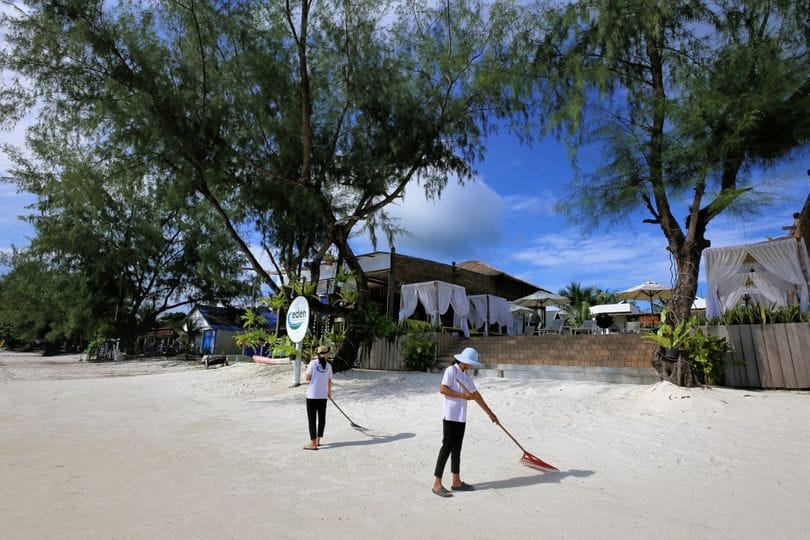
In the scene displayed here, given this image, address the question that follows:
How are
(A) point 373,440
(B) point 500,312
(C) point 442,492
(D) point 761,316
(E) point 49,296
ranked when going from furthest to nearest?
(E) point 49,296 < (B) point 500,312 < (D) point 761,316 < (A) point 373,440 < (C) point 442,492

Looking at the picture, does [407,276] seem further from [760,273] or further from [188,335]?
[188,335]

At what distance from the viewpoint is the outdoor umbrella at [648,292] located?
17.1 metres

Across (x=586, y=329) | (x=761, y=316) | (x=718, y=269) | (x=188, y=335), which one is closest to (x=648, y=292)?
(x=586, y=329)

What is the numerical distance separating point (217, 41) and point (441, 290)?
9408 mm

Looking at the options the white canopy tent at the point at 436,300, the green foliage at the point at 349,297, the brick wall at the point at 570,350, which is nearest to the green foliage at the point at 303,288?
the green foliage at the point at 349,297

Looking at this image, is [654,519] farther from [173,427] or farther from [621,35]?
[621,35]

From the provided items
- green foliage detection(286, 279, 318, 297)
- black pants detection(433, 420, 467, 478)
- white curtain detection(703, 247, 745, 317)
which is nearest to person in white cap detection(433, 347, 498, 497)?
black pants detection(433, 420, 467, 478)

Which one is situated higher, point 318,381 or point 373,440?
point 318,381

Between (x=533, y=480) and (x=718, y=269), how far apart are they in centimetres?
831

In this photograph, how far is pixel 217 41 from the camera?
476 inches

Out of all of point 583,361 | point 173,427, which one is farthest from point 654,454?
point 173,427

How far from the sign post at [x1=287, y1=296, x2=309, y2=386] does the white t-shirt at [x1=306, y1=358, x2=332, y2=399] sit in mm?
4562

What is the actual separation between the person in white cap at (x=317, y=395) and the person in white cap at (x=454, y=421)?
2155mm

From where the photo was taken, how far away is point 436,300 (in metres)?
15.6
